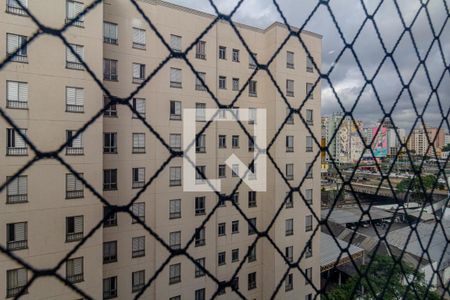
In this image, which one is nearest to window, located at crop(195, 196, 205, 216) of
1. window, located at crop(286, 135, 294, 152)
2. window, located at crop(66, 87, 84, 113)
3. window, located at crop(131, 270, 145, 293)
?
window, located at crop(131, 270, 145, 293)

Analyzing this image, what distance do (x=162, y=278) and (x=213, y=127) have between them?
1.91 meters

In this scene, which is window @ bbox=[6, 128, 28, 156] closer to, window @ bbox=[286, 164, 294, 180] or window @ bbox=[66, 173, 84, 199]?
window @ bbox=[66, 173, 84, 199]

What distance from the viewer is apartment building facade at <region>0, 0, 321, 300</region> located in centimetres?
247

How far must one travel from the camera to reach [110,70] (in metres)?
3.07

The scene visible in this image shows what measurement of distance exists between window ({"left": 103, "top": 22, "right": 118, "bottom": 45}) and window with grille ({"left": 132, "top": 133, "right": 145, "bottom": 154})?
987 mm

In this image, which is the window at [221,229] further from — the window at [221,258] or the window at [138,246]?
the window at [138,246]

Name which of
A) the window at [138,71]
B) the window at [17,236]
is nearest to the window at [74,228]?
the window at [17,236]

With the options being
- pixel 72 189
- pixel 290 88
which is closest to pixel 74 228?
pixel 72 189

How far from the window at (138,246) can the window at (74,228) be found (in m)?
0.66

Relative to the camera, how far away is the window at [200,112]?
11.9ft

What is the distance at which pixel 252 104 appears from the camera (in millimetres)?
3957

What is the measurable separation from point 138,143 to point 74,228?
105 centimetres

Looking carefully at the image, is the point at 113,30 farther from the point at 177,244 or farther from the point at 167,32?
the point at 177,244

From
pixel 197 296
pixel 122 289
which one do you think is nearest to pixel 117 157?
pixel 122 289
